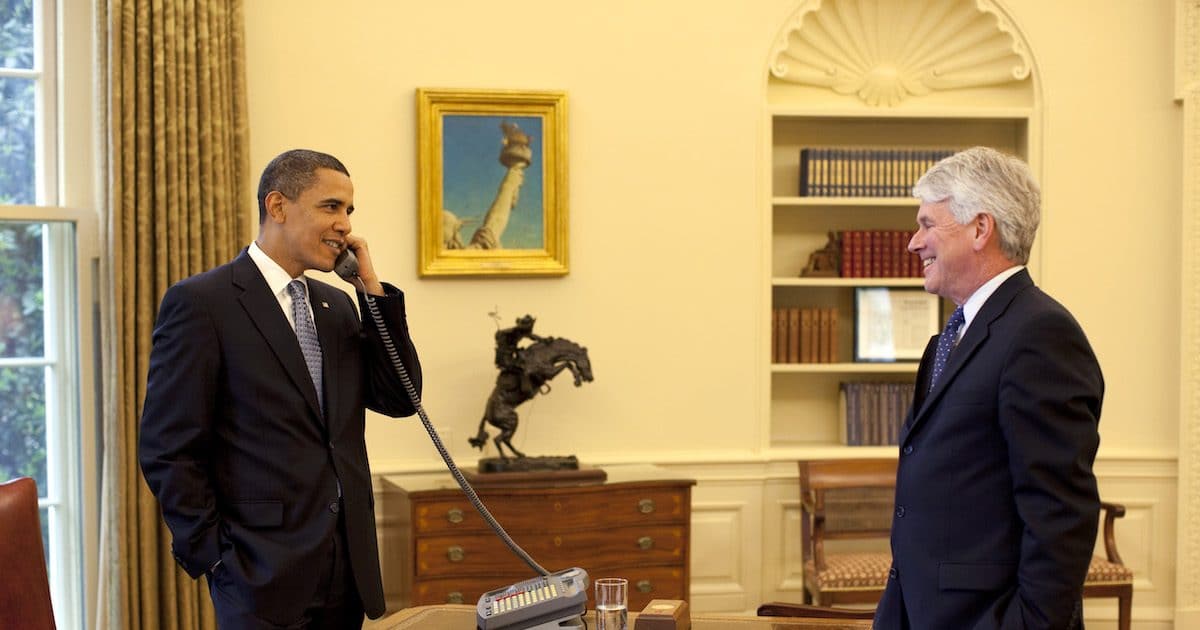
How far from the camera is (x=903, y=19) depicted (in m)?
5.67

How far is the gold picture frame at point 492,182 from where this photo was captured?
5.15m

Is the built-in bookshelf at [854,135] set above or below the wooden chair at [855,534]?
above

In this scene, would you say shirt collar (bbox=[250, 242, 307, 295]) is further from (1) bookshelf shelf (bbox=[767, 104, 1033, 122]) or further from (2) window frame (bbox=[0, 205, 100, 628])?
(1) bookshelf shelf (bbox=[767, 104, 1033, 122])

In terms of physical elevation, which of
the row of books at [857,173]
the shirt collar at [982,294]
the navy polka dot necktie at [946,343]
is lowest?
the navy polka dot necktie at [946,343]

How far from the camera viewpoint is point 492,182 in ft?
17.1

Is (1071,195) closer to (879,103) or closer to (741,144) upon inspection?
(879,103)

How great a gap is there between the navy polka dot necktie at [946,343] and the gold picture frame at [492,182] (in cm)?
291

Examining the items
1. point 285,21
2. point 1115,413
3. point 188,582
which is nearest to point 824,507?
point 1115,413

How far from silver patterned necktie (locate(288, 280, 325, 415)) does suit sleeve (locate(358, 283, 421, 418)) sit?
0.42 ft

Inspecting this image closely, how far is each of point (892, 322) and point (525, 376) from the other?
Result: 1.86 m

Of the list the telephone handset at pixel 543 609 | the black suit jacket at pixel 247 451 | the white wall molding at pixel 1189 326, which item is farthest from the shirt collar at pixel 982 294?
the white wall molding at pixel 1189 326

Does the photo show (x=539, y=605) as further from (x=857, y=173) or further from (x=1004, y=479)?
(x=857, y=173)

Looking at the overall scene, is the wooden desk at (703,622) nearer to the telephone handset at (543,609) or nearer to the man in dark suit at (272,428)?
the man in dark suit at (272,428)

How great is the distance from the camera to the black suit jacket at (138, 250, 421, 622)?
2.54 m
